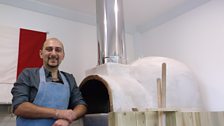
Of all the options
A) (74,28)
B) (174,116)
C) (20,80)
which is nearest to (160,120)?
(174,116)

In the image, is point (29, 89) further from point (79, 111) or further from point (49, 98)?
point (79, 111)

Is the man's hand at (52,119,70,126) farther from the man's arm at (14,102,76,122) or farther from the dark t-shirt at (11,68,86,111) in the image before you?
the dark t-shirt at (11,68,86,111)

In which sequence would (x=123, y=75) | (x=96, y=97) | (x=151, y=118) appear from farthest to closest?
(x=96, y=97)
(x=123, y=75)
(x=151, y=118)

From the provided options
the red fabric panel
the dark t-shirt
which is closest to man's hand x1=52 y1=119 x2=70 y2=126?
the dark t-shirt

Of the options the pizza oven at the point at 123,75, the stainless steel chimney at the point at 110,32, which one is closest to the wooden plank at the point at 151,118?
the pizza oven at the point at 123,75

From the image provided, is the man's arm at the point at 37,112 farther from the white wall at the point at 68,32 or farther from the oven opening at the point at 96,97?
the white wall at the point at 68,32

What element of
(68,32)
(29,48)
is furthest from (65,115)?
(68,32)

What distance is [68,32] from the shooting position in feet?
8.19

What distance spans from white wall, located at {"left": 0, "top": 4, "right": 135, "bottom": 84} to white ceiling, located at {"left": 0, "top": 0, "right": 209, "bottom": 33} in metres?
0.06

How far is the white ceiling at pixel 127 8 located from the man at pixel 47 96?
0.80 metres

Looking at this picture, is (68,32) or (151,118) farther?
(68,32)

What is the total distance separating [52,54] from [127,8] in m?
1.11

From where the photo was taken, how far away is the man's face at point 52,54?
1.67 meters

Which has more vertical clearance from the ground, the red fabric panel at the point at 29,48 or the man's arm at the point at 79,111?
the red fabric panel at the point at 29,48
